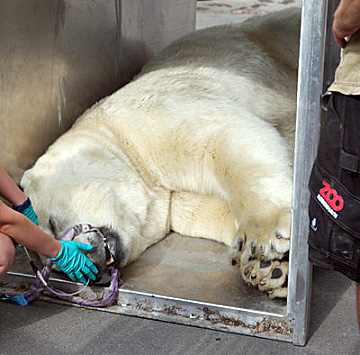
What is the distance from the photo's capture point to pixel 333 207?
1871 mm

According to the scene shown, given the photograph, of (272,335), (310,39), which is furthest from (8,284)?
(310,39)

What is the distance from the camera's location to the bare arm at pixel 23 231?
229 centimetres

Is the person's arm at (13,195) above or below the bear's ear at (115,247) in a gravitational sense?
above

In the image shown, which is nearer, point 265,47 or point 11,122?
point 11,122

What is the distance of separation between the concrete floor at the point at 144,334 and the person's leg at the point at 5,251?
1.01 feet

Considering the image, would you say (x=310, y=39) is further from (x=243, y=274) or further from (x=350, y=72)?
(x=243, y=274)

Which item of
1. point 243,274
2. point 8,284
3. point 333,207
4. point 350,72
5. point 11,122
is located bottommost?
point 8,284

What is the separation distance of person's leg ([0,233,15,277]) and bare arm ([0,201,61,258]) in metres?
0.02

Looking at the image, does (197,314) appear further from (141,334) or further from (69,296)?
(69,296)

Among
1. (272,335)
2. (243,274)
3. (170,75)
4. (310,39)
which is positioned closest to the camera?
(310,39)

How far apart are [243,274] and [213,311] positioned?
0.64 ft

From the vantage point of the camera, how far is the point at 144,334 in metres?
2.49

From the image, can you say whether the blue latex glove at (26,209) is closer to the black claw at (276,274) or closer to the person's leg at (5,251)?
the person's leg at (5,251)

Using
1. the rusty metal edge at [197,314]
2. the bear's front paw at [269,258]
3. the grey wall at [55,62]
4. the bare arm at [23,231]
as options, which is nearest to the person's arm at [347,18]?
the bear's front paw at [269,258]
